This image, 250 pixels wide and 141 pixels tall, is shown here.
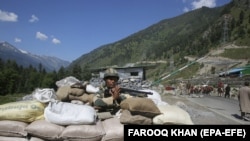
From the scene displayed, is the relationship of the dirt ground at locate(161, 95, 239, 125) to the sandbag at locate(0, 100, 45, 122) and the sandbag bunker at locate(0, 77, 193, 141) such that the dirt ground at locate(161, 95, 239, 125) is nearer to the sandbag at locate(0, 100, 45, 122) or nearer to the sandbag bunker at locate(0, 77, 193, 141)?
the sandbag bunker at locate(0, 77, 193, 141)

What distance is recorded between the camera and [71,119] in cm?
543

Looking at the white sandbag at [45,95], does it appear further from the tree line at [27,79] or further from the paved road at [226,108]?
the tree line at [27,79]

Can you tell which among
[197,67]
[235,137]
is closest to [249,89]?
[235,137]

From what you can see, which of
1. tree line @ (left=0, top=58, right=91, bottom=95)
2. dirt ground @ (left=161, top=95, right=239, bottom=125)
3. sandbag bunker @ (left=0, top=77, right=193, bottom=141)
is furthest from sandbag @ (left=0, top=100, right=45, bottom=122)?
tree line @ (left=0, top=58, right=91, bottom=95)

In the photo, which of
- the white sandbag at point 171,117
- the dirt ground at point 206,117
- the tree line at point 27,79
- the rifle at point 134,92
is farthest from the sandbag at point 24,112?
the tree line at point 27,79

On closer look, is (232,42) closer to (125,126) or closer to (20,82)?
(20,82)

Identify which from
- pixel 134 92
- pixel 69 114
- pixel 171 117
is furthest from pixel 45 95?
pixel 171 117

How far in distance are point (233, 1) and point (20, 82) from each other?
4194 inches

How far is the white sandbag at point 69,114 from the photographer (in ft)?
17.7

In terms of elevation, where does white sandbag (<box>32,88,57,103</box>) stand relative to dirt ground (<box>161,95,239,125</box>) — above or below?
above

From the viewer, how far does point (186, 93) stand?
4081 centimetres

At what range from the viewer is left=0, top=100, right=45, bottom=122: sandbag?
573 centimetres

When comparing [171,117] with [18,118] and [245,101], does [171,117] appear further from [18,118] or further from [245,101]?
[245,101]

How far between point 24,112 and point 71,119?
2.83 ft
